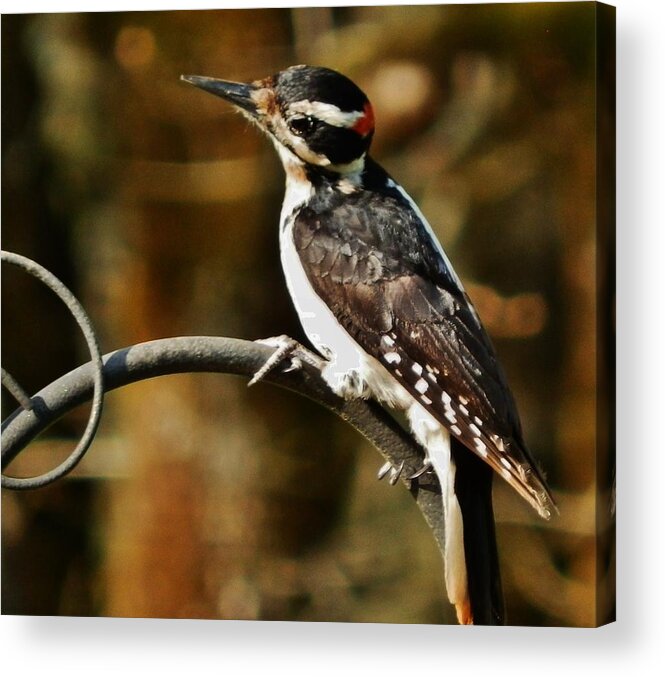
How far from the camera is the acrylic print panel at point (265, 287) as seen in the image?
9.73 ft

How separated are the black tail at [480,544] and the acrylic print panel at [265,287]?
0.09ft

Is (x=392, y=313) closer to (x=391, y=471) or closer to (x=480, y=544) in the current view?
(x=391, y=471)

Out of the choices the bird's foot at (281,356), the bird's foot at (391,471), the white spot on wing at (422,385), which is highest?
the bird's foot at (281,356)

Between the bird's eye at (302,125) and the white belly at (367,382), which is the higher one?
the bird's eye at (302,125)

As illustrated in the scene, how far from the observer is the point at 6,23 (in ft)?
10.4

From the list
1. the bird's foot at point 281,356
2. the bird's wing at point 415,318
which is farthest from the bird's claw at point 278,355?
the bird's wing at point 415,318

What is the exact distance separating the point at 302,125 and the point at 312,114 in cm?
3

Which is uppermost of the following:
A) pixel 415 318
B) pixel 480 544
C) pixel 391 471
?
pixel 415 318

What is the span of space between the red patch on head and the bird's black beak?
21 centimetres

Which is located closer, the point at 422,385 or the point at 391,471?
the point at 422,385

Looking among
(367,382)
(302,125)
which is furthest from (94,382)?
(302,125)

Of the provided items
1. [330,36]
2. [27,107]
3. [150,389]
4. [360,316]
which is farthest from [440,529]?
[27,107]

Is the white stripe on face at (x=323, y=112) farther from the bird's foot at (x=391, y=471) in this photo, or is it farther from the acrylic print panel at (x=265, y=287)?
the bird's foot at (x=391, y=471)

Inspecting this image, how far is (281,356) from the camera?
2979 mm
